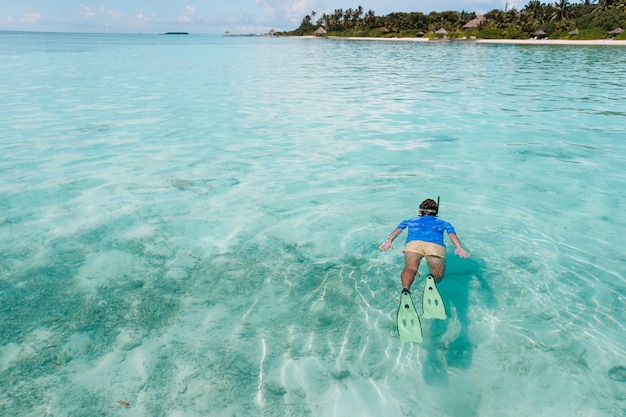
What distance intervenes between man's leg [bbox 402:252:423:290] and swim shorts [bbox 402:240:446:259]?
0.24 ft

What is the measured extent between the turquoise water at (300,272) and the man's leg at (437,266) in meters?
0.39

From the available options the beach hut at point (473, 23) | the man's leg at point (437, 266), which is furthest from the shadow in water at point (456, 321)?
the beach hut at point (473, 23)

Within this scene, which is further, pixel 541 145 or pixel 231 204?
pixel 541 145

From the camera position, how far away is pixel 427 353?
195 inches

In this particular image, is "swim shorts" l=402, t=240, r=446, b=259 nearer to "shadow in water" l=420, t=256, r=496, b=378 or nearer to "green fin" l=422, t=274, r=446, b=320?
"shadow in water" l=420, t=256, r=496, b=378

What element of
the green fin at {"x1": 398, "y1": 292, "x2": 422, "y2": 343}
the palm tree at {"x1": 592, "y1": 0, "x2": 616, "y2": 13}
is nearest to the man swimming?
the green fin at {"x1": 398, "y1": 292, "x2": 422, "y2": 343}

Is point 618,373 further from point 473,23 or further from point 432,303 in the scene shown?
point 473,23

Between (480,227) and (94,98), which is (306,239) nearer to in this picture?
(480,227)

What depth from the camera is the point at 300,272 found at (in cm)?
659

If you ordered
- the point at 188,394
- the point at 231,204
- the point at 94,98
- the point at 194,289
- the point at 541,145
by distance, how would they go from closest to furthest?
1. the point at 188,394
2. the point at 194,289
3. the point at 231,204
4. the point at 541,145
5. the point at 94,98

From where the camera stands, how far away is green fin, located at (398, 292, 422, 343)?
485 centimetres

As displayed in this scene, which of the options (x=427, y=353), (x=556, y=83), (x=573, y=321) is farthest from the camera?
(x=556, y=83)

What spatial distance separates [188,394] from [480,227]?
6.21 m

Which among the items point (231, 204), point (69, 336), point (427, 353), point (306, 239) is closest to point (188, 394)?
point (69, 336)
